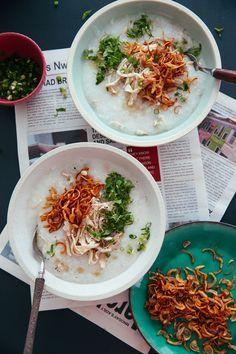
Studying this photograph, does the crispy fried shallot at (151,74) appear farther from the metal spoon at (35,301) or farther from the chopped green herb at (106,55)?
the metal spoon at (35,301)

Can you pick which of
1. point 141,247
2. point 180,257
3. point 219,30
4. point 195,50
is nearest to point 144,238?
point 141,247

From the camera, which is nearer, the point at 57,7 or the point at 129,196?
the point at 129,196

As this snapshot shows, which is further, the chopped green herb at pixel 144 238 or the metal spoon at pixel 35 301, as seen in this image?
the chopped green herb at pixel 144 238

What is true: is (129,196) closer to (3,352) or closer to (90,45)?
(90,45)

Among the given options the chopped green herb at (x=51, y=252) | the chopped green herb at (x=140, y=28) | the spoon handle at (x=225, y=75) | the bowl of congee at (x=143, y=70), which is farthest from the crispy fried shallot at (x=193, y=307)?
the chopped green herb at (x=140, y=28)

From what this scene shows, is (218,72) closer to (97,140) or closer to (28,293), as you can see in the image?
(97,140)

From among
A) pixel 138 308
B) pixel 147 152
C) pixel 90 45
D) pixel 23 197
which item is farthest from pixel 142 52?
pixel 138 308
